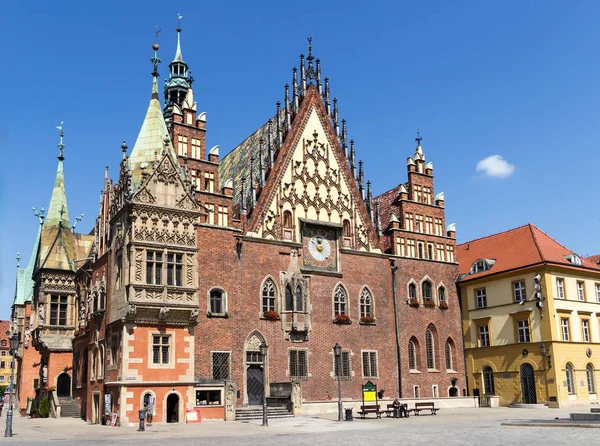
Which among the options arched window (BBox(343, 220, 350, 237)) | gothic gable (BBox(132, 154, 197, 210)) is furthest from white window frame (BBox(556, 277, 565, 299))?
gothic gable (BBox(132, 154, 197, 210))

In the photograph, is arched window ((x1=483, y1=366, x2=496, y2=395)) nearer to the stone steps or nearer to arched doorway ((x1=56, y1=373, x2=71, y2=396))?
the stone steps

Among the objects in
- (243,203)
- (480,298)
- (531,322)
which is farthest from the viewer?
(480,298)

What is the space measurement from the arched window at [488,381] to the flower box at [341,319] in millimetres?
11472

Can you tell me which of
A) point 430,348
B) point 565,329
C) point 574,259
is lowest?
point 430,348

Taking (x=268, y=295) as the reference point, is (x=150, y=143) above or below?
above

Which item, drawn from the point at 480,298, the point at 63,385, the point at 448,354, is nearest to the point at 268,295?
the point at 448,354

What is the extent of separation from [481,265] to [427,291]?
4.77 m

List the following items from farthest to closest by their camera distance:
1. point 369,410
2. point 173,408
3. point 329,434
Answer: point 173,408, point 369,410, point 329,434

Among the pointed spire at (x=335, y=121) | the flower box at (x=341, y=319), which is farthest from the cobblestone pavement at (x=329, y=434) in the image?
the pointed spire at (x=335, y=121)

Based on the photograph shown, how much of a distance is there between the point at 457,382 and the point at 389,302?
8.12 m

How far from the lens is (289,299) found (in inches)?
1639

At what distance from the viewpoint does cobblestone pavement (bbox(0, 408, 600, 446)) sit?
21.8m

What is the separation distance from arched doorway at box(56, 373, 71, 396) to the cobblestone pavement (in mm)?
16348

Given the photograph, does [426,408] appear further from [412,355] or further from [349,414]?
[412,355]
